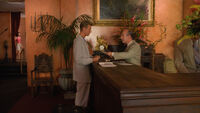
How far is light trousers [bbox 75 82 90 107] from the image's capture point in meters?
4.09

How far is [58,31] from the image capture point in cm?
560

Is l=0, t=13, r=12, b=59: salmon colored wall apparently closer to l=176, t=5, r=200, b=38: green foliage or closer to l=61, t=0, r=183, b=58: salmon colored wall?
l=61, t=0, r=183, b=58: salmon colored wall

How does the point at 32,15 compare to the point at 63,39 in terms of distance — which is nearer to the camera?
the point at 63,39

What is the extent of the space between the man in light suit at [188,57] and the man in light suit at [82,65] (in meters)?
1.57

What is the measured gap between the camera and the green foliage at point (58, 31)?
5.47 m

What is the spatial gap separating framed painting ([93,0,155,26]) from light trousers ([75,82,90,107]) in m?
2.92

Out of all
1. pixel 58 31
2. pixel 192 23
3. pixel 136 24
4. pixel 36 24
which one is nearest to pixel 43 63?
pixel 58 31

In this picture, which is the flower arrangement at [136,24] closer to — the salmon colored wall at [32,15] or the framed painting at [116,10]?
the framed painting at [116,10]

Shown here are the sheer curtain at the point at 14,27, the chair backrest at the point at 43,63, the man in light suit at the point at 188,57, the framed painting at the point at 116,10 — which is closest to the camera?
the man in light suit at the point at 188,57

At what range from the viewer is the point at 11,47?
1177cm

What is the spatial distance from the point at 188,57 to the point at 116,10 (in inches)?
149

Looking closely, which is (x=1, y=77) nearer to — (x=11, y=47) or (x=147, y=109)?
(x=11, y=47)

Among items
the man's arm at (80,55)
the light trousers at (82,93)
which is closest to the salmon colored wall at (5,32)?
the light trousers at (82,93)

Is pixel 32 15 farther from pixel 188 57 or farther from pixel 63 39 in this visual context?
pixel 188 57
